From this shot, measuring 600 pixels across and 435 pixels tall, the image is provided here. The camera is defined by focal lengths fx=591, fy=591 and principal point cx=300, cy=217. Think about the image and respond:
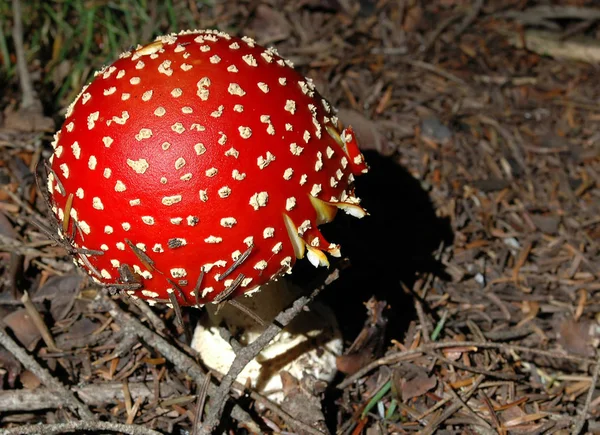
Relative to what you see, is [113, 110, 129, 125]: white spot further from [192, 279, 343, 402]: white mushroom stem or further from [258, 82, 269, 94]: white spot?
[192, 279, 343, 402]: white mushroom stem

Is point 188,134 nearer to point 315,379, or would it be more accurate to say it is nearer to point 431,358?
point 315,379

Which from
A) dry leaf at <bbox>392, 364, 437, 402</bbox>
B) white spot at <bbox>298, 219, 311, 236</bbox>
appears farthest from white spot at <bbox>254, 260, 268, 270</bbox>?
dry leaf at <bbox>392, 364, 437, 402</bbox>

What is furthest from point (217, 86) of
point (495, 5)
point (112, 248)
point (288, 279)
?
point (495, 5)

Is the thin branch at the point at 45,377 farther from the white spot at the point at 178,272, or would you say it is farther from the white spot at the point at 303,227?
the white spot at the point at 303,227

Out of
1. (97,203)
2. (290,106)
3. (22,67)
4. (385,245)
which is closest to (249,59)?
(290,106)

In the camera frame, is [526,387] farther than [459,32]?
No

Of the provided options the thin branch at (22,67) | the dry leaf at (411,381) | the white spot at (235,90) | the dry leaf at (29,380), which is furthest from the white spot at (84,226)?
the thin branch at (22,67)

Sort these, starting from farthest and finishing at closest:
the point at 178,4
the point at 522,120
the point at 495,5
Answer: the point at 495,5, the point at 178,4, the point at 522,120

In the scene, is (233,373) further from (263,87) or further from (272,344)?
(263,87)
